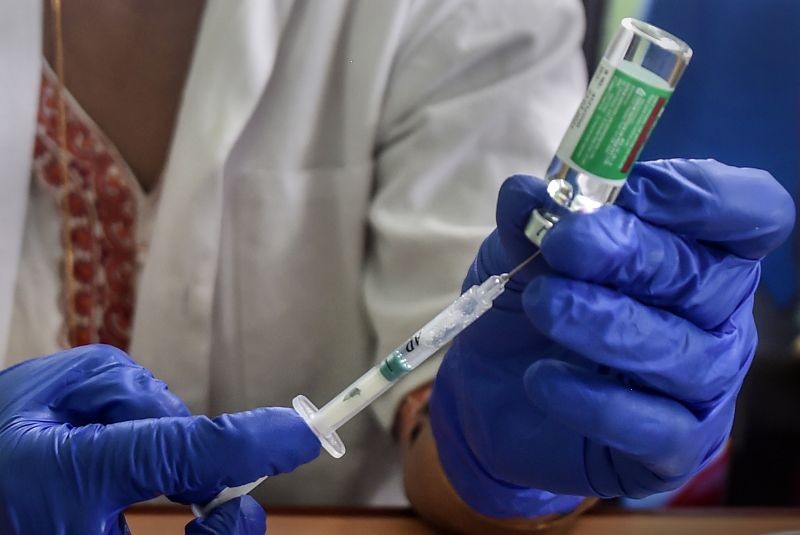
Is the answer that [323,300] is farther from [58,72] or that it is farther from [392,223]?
[58,72]

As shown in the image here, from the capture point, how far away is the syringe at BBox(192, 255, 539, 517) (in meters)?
0.45

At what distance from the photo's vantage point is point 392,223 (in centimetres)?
68

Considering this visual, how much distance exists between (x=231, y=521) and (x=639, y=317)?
237 millimetres

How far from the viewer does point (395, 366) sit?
0.46 meters

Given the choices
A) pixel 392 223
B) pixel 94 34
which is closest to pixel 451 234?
pixel 392 223

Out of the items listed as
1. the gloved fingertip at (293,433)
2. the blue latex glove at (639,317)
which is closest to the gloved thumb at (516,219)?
the blue latex glove at (639,317)

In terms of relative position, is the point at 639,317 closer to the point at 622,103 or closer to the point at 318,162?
the point at 622,103

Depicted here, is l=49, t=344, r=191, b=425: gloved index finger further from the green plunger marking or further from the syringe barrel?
the syringe barrel

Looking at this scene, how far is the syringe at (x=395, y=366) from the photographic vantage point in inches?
17.6

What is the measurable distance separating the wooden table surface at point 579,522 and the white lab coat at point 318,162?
0.39 feet

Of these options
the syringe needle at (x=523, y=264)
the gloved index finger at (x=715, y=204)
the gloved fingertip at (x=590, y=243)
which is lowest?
the syringe needle at (x=523, y=264)

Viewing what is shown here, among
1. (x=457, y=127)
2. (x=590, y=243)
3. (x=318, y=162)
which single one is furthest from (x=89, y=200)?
(x=590, y=243)

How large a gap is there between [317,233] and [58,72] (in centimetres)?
26

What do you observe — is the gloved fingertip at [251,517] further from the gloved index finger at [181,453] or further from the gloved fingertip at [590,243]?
the gloved fingertip at [590,243]
